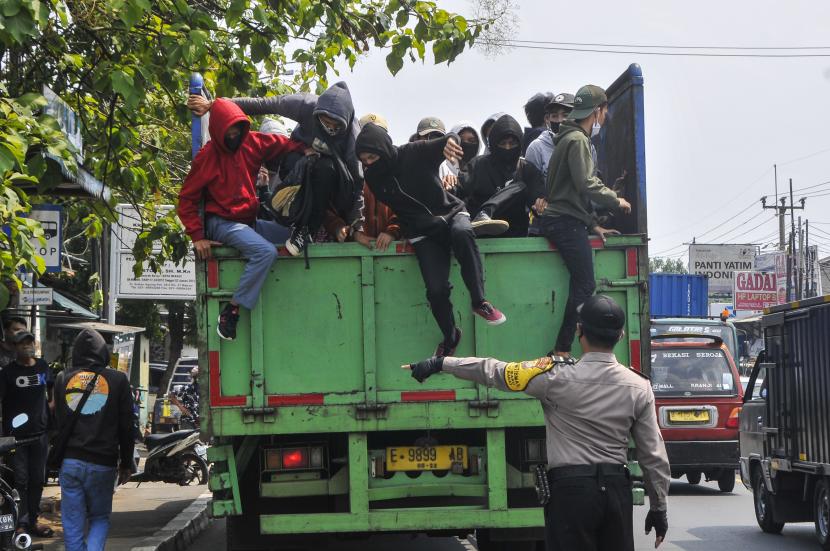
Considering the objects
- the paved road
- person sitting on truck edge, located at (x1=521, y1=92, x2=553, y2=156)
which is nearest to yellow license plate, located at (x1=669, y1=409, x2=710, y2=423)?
the paved road

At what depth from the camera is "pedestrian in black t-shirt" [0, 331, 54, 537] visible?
32.5 ft

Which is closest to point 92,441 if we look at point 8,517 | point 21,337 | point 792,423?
point 8,517

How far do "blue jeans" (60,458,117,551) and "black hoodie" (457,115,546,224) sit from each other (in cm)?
308

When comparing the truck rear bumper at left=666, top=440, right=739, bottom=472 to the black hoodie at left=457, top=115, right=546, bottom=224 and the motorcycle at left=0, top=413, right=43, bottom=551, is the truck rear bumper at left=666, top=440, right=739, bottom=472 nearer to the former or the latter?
the black hoodie at left=457, top=115, right=546, bottom=224

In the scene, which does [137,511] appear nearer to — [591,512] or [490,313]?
[490,313]

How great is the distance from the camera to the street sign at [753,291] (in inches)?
1960

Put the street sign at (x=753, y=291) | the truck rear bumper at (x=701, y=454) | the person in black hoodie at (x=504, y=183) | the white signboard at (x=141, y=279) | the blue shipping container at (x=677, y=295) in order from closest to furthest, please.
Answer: the person in black hoodie at (x=504, y=183)
the truck rear bumper at (x=701, y=454)
the white signboard at (x=141, y=279)
the blue shipping container at (x=677, y=295)
the street sign at (x=753, y=291)

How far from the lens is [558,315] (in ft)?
24.3

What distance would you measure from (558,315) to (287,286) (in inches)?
67.1

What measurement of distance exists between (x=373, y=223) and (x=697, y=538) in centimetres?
537

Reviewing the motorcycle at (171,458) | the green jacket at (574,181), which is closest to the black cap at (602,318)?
the green jacket at (574,181)

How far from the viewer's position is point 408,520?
715 cm

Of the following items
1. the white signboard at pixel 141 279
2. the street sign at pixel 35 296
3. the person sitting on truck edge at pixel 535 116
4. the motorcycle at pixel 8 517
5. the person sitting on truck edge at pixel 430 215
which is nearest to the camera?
the motorcycle at pixel 8 517

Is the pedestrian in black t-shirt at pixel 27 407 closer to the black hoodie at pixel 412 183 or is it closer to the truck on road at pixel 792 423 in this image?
the black hoodie at pixel 412 183
